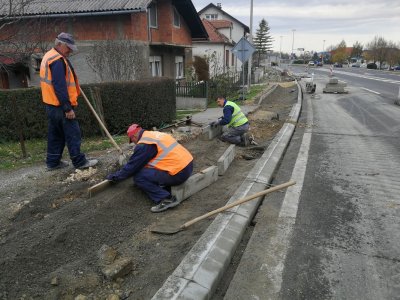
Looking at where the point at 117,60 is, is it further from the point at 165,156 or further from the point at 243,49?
the point at 165,156

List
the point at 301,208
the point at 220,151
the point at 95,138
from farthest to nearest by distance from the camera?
the point at 95,138, the point at 220,151, the point at 301,208

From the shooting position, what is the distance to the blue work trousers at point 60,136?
17.4 feet

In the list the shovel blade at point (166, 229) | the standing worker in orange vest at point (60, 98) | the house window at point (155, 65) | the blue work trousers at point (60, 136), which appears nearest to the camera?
the shovel blade at point (166, 229)

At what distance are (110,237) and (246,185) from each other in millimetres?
2272

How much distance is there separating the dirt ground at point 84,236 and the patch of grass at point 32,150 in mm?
578

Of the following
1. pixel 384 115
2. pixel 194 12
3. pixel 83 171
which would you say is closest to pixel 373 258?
pixel 83 171

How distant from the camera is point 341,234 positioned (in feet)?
12.5

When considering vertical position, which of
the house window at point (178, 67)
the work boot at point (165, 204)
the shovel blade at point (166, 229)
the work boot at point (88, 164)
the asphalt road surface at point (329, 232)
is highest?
the house window at point (178, 67)

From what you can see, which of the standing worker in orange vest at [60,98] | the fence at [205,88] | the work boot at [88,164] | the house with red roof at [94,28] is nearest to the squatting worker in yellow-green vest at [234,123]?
the work boot at [88,164]

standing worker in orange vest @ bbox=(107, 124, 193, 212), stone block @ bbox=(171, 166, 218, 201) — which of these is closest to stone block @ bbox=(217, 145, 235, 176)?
stone block @ bbox=(171, 166, 218, 201)

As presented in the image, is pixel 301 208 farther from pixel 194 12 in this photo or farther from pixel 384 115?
pixel 194 12

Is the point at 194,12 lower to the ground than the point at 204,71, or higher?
higher

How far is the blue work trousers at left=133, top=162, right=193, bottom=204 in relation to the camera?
4398 mm

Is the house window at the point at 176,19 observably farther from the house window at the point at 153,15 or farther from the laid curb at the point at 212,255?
the laid curb at the point at 212,255
